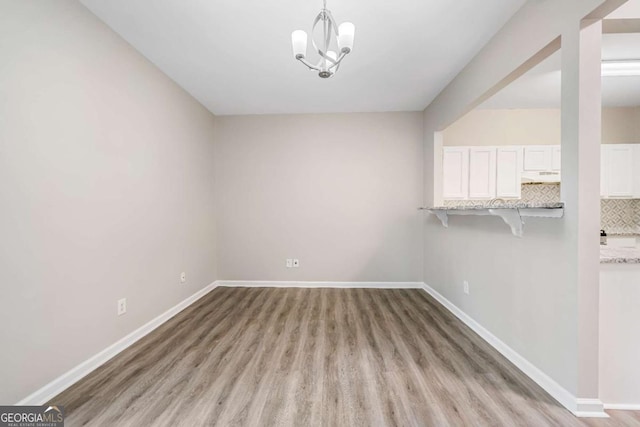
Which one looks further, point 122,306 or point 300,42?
point 122,306

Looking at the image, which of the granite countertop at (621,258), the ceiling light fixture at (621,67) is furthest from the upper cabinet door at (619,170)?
the granite countertop at (621,258)

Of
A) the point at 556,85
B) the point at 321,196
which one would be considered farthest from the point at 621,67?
the point at 321,196

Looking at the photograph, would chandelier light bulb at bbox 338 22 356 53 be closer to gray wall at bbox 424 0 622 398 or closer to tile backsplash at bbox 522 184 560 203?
gray wall at bbox 424 0 622 398

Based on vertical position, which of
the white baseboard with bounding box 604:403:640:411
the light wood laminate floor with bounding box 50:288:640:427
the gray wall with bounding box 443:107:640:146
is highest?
the gray wall with bounding box 443:107:640:146

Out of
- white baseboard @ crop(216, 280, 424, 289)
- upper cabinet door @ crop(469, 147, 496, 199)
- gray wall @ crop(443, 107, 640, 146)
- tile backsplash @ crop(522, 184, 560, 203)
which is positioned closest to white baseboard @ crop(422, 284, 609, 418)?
white baseboard @ crop(216, 280, 424, 289)

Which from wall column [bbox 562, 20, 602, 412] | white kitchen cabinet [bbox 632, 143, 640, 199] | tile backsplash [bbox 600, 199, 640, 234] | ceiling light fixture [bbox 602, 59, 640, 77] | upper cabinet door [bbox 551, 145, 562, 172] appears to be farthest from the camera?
tile backsplash [bbox 600, 199, 640, 234]

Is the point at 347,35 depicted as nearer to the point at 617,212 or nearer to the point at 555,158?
the point at 555,158

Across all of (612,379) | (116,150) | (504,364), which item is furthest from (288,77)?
(612,379)

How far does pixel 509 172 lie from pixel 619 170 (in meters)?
1.46

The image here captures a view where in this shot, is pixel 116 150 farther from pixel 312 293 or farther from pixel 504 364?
pixel 504 364

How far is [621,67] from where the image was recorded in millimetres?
2609

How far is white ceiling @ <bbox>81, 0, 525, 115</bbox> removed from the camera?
1.97 meters

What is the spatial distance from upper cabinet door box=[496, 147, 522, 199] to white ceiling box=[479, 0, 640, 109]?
26.6 inches

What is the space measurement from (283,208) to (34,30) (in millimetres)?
3009
